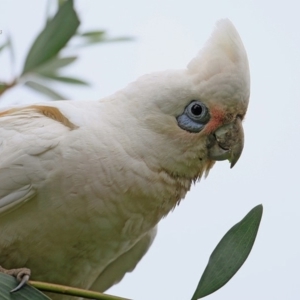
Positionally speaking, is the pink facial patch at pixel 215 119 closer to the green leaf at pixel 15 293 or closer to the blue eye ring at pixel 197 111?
the blue eye ring at pixel 197 111

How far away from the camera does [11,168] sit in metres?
1.91

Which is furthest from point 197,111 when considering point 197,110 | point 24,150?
point 24,150

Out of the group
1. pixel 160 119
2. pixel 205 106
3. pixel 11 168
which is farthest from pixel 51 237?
pixel 205 106

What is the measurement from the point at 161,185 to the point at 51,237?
382 millimetres

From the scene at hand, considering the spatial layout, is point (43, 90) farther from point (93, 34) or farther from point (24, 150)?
point (24, 150)

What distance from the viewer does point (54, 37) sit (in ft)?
7.50

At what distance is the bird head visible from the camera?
6.70 feet

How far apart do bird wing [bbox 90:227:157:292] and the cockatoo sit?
24 cm

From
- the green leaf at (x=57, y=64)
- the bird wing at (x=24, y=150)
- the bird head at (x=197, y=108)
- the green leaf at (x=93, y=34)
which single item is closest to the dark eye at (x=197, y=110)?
the bird head at (x=197, y=108)

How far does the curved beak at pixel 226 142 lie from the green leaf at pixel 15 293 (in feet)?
2.64

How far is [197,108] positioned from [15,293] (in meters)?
0.84

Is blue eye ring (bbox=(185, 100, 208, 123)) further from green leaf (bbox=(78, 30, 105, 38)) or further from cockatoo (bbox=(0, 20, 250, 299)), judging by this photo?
green leaf (bbox=(78, 30, 105, 38))

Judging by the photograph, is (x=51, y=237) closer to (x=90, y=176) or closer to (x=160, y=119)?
(x=90, y=176)

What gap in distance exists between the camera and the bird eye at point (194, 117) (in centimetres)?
207
